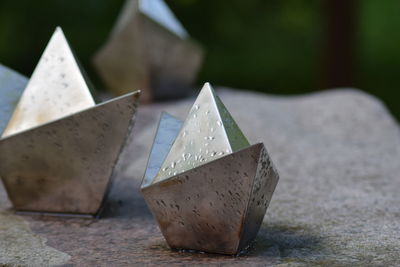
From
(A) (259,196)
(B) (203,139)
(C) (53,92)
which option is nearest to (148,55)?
(C) (53,92)

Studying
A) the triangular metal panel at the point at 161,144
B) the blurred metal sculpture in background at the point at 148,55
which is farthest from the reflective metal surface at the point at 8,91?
the blurred metal sculpture in background at the point at 148,55

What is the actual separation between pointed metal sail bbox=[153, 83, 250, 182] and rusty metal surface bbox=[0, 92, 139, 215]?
40 centimetres

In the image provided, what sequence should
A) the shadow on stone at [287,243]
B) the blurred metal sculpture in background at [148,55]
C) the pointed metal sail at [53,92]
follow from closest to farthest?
the shadow on stone at [287,243] → the pointed metal sail at [53,92] → the blurred metal sculpture in background at [148,55]

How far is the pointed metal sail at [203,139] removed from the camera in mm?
2916

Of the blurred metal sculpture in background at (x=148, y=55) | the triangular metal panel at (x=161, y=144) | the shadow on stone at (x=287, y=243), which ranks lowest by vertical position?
the shadow on stone at (x=287, y=243)

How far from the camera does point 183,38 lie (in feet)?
20.9

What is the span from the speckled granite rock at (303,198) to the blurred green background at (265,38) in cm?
254

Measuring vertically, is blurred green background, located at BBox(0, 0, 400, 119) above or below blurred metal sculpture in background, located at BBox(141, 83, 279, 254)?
above

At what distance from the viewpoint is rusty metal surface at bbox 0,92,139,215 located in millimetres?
3422

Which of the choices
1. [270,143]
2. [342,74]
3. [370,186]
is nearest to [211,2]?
[342,74]

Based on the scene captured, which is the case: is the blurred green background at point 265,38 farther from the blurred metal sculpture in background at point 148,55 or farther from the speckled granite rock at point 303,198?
the speckled granite rock at point 303,198

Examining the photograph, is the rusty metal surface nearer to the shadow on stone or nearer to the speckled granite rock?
the speckled granite rock

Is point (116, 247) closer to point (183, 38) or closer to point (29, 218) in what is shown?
point (29, 218)

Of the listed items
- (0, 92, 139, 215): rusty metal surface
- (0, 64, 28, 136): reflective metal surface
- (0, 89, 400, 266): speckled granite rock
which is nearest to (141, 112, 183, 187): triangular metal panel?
(0, 92, 139, 215): rusty metal surface
